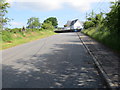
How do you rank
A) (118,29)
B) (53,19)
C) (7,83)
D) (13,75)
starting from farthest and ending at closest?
1. (53,19)
2. (118,29)
3. (13,75)
4. (7,83)

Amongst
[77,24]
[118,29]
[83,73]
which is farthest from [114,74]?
[77,24]

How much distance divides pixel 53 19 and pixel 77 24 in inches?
970

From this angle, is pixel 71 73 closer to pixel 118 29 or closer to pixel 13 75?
pixel 13 75

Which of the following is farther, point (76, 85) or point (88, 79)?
point (88, 79)

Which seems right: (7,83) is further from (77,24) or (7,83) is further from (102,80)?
(77,24)

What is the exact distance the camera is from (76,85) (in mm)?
5523

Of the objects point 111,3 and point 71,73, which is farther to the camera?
point 111,3

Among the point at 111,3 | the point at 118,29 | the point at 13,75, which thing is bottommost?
the point at 13,75

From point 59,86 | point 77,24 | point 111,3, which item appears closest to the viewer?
point 59,86

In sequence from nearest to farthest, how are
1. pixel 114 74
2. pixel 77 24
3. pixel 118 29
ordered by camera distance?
1. pixel 114 74
2. pixel 118 29
3. pixel 77 24

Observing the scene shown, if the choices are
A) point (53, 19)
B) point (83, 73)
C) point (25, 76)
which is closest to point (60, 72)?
point (83, 73)

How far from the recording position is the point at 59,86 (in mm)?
5441

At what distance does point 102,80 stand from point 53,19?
133468mm

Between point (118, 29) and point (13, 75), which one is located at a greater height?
point (118, 29)
